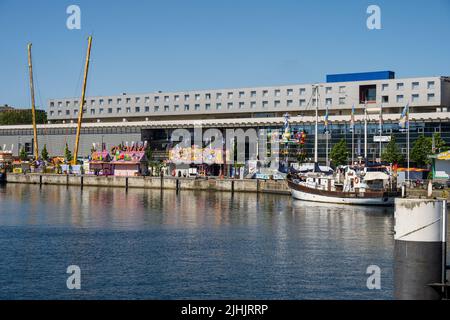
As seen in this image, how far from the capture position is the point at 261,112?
11812 centimetres

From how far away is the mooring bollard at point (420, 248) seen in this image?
10375mm

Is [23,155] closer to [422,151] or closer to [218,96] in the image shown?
[218,96]

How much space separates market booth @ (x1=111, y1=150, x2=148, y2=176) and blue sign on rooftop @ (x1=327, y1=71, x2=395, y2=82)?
35.9 meters

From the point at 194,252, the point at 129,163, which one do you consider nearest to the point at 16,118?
the point at 129,163

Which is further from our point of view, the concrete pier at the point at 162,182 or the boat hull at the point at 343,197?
the concrete pier at the point at 162,182

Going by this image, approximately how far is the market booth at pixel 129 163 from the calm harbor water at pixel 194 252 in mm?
48475

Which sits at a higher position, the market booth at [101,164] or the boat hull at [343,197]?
the market booth at [101,164]

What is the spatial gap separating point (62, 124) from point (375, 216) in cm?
9813

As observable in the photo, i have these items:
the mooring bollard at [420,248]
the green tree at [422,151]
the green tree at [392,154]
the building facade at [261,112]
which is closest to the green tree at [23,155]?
the building facade at [261,112]

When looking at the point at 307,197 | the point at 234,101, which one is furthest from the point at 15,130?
the point at 307,197

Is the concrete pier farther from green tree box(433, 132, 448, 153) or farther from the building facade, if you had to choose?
green tree box(433, 132, 448, 153)

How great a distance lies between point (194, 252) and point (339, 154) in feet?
210

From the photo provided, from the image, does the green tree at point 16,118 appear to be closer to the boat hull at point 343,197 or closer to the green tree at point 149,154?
the green tree at point 149,154
